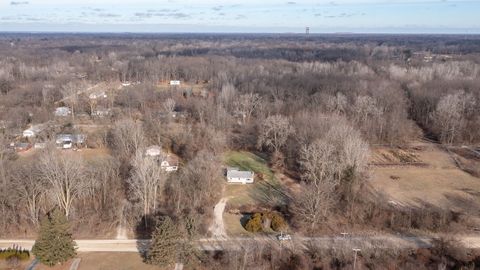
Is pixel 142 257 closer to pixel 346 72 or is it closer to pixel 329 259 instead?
pixel 329 259

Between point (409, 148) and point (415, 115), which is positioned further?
point (415, 115)

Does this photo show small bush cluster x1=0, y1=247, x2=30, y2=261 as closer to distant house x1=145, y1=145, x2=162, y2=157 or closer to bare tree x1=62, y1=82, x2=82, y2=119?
distant house x1=145, y1=145, x2=162, y2=157

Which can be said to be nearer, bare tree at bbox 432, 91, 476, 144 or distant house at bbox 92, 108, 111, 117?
bare tree at bbox 432, 91, 476, 144

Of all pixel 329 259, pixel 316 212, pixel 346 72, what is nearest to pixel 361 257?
pixel 329 259

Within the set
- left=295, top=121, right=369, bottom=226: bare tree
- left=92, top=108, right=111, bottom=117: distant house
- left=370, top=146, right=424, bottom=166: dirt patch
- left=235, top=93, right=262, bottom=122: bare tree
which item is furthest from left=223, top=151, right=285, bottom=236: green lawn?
left=92, top=108, right=111, bottom=117: distant house

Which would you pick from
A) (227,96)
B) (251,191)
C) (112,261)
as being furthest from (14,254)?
(227,96)

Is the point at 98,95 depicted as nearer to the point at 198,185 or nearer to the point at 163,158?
the point at 163,158

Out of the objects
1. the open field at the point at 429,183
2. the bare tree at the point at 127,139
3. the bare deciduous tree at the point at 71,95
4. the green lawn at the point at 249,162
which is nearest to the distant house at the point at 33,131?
the bare deciduous tree at the point at 71,95
